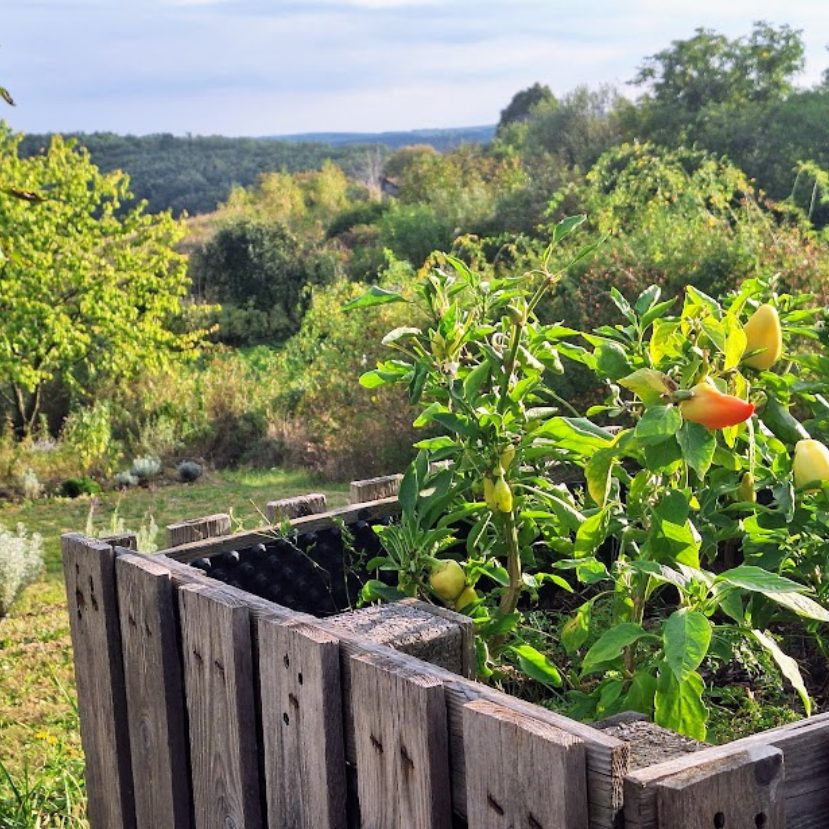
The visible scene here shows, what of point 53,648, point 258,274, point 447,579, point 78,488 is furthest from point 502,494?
point 258,274

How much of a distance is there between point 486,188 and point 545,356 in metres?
27.1

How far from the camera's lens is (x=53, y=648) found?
5348 millimetres

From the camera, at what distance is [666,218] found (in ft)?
29.2

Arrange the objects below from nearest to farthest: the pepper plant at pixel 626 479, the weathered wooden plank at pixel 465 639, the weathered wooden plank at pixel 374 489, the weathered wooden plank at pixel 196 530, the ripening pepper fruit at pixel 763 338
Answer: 1. the pepper plant at pixel 626 479
2. the ripening pepper fruit at pixel 763 338
3. the weathered wooden plank at pixel 465 639
4. the weathered wooden plank at pixel 196 530
5. the weathered wooden plank at pixel 374 489

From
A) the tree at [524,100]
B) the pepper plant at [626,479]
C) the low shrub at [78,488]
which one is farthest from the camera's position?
the tree at [524,100]

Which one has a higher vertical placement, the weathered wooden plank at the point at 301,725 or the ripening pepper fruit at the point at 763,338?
the ripening pepper fruit at the point at 763,338

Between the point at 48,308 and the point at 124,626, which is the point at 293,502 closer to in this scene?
the point at 124,626

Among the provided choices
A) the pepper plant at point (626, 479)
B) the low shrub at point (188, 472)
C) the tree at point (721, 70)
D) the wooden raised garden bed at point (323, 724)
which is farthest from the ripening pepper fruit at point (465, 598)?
the tree at point (721, 70)

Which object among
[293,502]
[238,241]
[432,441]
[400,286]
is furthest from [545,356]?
[238,241]

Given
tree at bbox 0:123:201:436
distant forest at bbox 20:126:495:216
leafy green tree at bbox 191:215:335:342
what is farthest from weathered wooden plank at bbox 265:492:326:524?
distant forest at bbox 20:126:495:216

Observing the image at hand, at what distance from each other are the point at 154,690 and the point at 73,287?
10304 millimetres

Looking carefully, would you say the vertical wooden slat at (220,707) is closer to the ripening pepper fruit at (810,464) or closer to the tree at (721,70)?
the ripening pepper fruit at (810,464)

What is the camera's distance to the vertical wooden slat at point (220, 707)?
1714mm

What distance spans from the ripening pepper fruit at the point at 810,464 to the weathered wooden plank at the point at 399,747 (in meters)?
0.63
